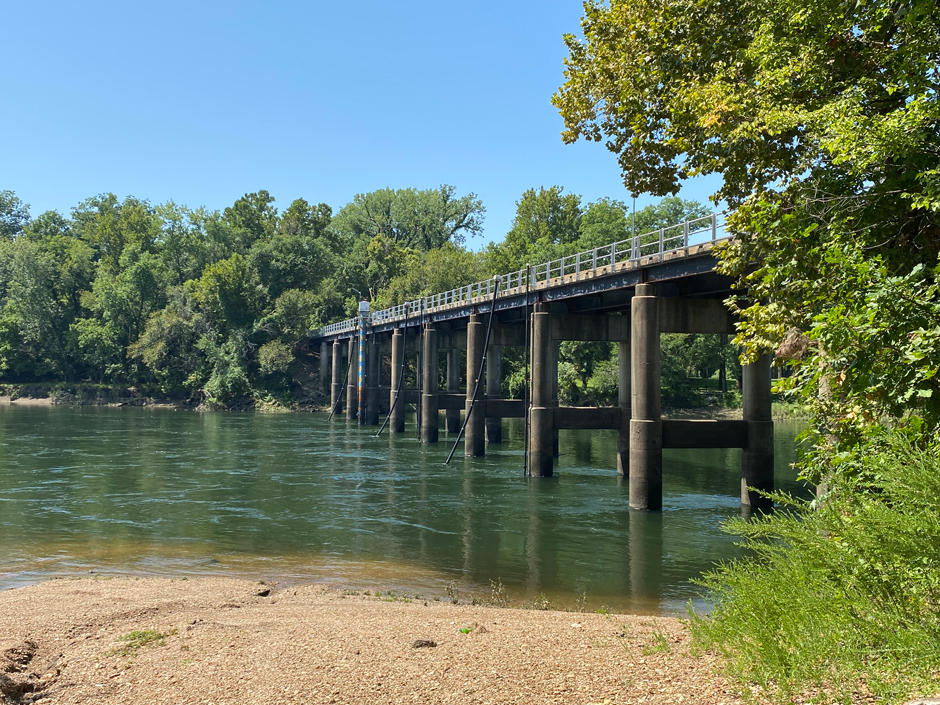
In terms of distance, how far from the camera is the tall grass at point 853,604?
19.3 ft

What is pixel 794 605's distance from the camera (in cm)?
680

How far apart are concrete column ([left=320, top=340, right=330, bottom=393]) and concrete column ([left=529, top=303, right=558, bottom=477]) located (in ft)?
179

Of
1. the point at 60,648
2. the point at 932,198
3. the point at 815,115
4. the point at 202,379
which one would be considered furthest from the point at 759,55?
the point at 202,379

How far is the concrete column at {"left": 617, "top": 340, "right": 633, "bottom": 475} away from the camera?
31.3m

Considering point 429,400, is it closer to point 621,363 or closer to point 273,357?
point 621,363

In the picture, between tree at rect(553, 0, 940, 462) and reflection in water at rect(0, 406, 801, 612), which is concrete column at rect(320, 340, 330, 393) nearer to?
reflection in water at rect(0, 406, 801, 612)

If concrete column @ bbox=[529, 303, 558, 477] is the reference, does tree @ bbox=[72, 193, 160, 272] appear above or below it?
above

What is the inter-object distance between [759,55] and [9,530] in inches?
784

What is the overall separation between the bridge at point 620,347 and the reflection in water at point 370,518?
175 centimetres

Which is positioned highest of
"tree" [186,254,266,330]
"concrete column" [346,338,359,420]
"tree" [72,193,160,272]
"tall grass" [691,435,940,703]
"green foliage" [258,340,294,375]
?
"tree" [72,193,160,272]

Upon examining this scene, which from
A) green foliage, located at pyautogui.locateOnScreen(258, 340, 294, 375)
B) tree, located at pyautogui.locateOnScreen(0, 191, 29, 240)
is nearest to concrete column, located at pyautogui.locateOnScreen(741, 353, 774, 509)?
green foliage, located at pyautogui.locateOnScreen(258, 340, 294, 375)

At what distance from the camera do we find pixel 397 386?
5247 cm

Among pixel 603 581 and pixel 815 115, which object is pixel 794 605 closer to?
pixel 815 115

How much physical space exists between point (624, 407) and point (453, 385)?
21.0 m
